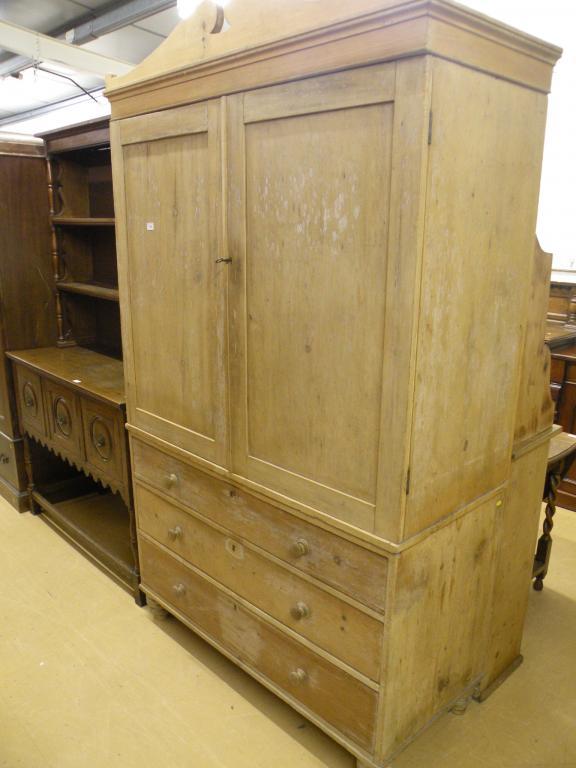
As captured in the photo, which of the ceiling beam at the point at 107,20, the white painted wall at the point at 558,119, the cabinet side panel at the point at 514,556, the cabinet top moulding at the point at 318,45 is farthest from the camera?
the ceiling beam at the point at 107,20

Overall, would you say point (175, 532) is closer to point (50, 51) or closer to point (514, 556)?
point (514, 556)

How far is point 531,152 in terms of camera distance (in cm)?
142

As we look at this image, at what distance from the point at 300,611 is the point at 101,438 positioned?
1.16 metres

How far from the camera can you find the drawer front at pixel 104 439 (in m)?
2.25

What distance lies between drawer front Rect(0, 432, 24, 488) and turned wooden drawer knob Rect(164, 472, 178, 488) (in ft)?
4.71

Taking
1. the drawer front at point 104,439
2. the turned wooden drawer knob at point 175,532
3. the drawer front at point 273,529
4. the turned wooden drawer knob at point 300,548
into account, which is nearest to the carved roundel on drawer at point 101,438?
the drawer front at point 104,439

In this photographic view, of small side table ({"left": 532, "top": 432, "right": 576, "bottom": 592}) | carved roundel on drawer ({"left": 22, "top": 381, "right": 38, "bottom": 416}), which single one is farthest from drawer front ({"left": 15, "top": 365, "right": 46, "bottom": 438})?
small side table ({"left": 532, "top": 432, "right": 576, "bottom": 592})

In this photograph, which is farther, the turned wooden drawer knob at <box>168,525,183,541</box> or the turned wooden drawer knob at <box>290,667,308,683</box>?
the turned wooden drawer knob at <box>168,525,183,541</box>

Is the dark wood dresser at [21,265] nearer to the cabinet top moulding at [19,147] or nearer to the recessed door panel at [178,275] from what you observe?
the cabinet top moulding at [19,147]

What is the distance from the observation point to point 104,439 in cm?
235

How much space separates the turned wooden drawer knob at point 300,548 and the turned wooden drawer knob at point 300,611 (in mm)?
152

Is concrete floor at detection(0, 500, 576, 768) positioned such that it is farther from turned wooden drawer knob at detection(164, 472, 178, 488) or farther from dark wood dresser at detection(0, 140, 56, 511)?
dark wood dresser at detection(0, 140, 56, 511)

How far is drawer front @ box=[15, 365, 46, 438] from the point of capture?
2.78 m

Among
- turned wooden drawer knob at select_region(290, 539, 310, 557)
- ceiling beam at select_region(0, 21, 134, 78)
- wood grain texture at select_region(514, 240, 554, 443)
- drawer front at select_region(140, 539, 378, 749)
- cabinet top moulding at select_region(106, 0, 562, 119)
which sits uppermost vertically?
ceiling beam at select_region(0, 21, 134, 78)
